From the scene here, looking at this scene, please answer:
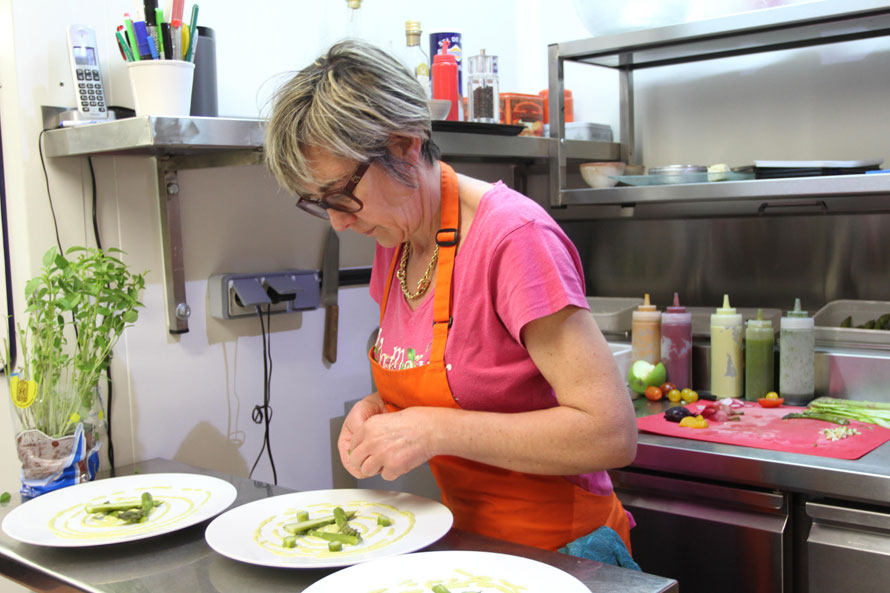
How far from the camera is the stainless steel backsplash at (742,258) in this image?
2236 mm

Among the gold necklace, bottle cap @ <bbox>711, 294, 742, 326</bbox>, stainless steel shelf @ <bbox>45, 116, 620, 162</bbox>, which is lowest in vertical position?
bottle cap @ <bbox>711, 294, 742, 326</bbox>

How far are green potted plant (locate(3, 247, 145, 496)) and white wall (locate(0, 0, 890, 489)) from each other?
17cm

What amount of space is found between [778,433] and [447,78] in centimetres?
112

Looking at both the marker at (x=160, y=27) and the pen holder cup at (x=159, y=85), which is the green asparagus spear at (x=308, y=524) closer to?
the pen holder cup at (x=159, y=85)

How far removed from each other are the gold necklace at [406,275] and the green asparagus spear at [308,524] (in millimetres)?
383

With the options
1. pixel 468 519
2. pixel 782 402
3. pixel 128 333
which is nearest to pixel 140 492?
pixel 128 333

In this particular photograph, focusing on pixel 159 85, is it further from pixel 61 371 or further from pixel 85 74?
pixel 61 371

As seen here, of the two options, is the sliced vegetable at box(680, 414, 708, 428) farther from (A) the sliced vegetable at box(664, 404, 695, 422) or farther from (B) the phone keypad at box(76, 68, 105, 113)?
(B) the phone keypad at box(76, 68, 105, 113)

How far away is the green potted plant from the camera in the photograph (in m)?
1.50

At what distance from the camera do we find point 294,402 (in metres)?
2.12

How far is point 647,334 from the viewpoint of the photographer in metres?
2.24


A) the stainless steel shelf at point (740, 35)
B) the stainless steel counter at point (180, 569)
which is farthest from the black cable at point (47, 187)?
the stainless steel shelf at point (740, 35)

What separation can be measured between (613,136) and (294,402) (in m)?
1.28

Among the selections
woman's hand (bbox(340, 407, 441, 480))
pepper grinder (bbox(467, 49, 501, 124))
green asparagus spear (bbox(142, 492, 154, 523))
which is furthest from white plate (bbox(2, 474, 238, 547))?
pepper grinder (bbox(467, 49, 501, 124))
